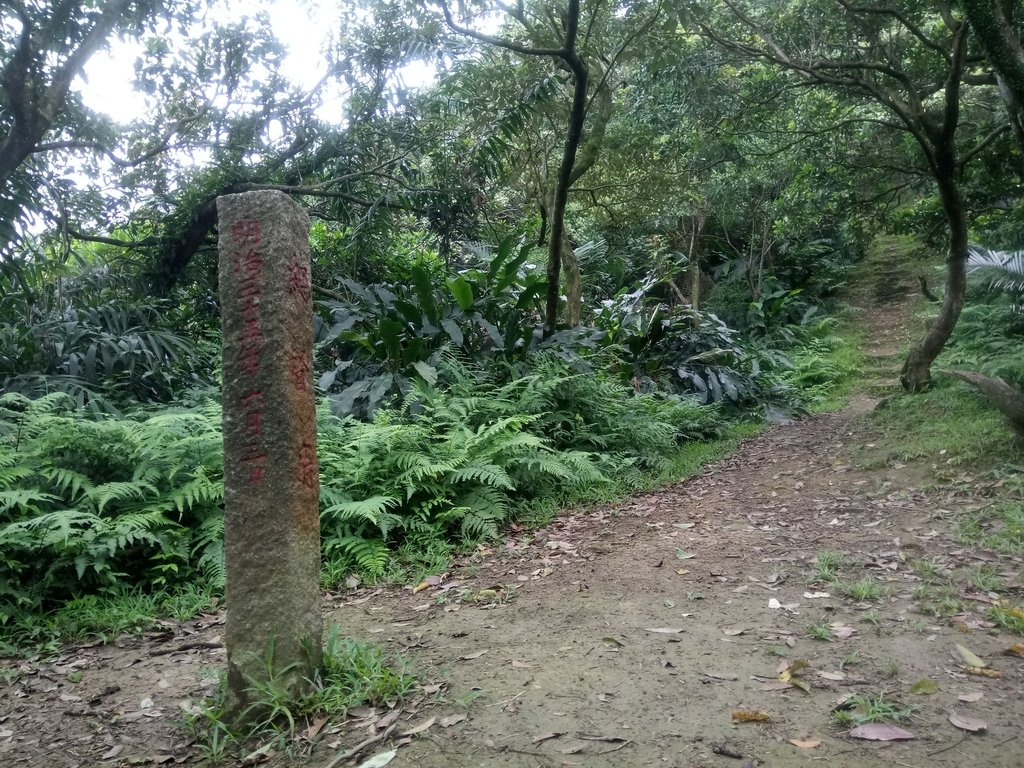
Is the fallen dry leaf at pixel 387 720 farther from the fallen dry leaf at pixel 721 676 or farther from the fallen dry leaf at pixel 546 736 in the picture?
the fallen dry leaf at pixel 721 676

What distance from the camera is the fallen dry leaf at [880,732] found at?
235 cm

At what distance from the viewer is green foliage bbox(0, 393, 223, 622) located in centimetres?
401

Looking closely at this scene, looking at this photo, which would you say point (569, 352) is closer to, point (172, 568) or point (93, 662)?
point (172, 568)

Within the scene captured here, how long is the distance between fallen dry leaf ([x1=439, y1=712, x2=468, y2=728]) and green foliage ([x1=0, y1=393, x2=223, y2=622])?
7.15 ft

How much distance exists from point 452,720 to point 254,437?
1243 millimetres

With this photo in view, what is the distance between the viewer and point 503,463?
18.9 feet

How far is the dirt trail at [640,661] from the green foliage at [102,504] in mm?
576

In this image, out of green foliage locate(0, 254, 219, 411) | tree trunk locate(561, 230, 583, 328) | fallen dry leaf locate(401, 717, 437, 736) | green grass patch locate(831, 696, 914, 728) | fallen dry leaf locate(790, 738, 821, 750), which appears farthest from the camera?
tree trunk locate(561, 230, 583, 328)

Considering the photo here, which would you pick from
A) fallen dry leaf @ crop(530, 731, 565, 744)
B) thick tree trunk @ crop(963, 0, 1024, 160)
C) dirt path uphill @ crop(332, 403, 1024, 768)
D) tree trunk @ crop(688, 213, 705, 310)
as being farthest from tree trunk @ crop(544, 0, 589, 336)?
tree trunk @ crop(688, 213, 705, 310)

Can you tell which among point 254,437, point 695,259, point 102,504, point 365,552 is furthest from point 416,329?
point 695,259

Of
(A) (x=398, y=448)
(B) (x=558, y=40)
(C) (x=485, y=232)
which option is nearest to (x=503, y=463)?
(A) (x=398, y=448)

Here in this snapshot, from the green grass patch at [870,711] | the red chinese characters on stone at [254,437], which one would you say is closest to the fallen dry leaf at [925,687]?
the green grass patch at [870,711]

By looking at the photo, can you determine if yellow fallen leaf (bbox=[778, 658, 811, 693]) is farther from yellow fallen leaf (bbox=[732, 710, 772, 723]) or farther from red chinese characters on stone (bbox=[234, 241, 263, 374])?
red chinese characters on stone (bbox=[234, 241, 263, 374])

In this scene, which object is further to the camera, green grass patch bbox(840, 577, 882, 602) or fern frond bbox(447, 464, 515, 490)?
fern frond bbox(447, 464, 515, 490)
